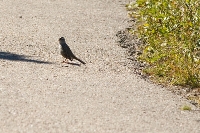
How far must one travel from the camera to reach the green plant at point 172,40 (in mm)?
13148

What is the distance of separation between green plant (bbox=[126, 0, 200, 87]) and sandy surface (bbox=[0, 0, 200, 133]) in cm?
50

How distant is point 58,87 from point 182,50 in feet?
8.56

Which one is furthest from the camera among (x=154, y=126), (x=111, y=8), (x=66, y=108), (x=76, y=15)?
(x=111, y=8)

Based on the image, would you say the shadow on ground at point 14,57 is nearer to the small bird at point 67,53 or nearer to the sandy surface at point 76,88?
the sandy surface at point 76,88

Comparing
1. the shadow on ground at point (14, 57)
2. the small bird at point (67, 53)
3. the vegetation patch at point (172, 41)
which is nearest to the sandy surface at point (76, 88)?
the shadow on ground at point (14, 57)

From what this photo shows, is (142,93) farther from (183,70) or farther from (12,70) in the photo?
(12,70)

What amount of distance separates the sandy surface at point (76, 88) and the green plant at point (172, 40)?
50 centimetres

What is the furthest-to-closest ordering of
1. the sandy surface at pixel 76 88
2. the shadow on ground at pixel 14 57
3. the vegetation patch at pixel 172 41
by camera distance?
the shadow on ground at pixel 14 57
the vegetation patch at pixel 172 41
the sandy surface at pixel 76 88

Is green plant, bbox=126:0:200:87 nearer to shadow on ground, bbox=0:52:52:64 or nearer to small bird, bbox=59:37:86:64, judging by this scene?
small bird, bbox=59:37:86:64

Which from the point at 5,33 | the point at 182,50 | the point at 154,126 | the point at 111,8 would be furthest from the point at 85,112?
the point at 111,8

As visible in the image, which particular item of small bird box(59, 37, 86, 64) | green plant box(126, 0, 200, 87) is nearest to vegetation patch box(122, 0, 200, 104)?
green plant box(126, 0, 200, 87)

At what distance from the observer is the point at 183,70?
13062 millimetres

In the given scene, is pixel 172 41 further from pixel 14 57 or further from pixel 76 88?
pixel 76 88

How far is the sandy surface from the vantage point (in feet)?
32.7
